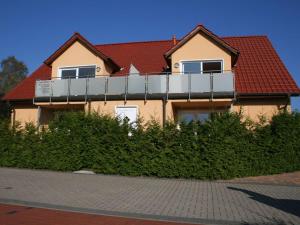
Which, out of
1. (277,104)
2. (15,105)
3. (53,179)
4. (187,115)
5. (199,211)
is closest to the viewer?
(199,211)

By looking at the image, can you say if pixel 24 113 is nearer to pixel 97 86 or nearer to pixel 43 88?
pixel 43 88

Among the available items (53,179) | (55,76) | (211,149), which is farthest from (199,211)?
(55,76)

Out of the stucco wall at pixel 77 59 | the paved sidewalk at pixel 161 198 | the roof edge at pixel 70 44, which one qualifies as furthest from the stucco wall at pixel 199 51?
the paved sidewalk at pixel 161 198

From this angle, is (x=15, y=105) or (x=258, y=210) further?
(x=15, y=105)

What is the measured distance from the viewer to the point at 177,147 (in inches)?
575

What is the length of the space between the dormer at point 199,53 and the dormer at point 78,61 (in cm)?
437

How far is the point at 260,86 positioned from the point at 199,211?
12678 mm

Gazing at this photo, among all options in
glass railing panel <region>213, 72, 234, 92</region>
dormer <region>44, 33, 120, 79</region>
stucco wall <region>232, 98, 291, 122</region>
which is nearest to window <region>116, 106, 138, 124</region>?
dormer <region>44, 33, 120, 79</region>

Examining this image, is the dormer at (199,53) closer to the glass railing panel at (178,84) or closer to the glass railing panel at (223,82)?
the glass railing panel at (178,84)

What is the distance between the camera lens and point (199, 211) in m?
8.23

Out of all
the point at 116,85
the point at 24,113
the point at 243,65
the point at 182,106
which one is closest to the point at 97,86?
the point at 116,85

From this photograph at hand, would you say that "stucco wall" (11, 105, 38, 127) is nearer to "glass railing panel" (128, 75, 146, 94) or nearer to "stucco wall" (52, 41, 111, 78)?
"stucco wall" (52, 41, 111, 78)

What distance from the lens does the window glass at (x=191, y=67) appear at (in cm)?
1969

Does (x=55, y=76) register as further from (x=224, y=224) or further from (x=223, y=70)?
(x=224, y=224)
